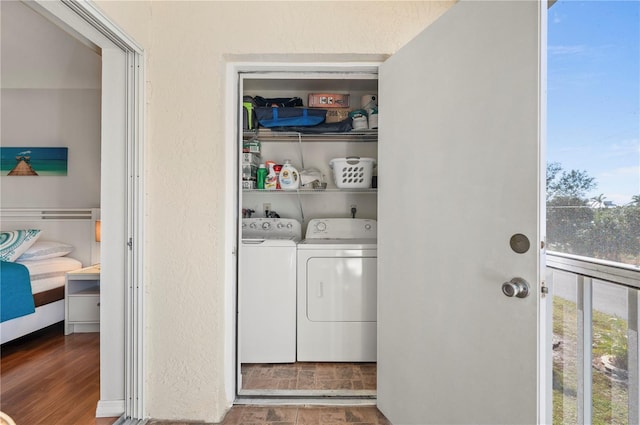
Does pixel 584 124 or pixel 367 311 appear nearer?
pixel 584 124

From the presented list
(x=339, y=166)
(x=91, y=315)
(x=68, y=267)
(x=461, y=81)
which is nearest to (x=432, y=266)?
(x=461, y=81)

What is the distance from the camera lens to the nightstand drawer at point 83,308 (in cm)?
295

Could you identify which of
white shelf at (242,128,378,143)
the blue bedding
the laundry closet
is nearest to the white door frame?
the laundry closet

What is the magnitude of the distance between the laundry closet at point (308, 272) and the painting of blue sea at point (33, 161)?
2.13m

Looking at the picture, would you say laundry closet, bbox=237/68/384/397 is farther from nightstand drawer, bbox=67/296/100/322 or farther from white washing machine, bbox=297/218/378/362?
nightstand drawer, bbox=67/296/100/322

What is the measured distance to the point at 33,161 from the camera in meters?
3.40

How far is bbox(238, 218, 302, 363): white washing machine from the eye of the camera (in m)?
2.42

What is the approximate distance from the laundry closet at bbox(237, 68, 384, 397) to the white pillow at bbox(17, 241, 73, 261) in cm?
195

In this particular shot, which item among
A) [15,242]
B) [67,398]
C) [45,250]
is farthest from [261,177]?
[15,242]

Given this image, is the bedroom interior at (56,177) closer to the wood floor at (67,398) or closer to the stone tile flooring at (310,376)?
the wood floor at (67,398)

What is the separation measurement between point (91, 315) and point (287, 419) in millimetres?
2177

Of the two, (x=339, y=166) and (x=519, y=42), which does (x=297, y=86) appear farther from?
(x=519, y=42)

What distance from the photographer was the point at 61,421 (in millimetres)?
1791

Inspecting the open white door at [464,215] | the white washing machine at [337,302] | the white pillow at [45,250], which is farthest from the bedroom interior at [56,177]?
the open white door at [464,215]
